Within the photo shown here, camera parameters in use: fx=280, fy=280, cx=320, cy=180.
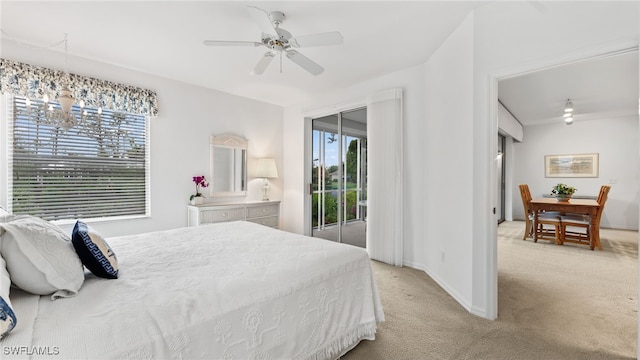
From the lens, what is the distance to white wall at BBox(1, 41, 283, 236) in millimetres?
3485

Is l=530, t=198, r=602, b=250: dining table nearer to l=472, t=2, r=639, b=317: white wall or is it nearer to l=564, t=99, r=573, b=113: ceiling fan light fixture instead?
l=564, t=99, r=573, b=113: ceiling fan light fixture

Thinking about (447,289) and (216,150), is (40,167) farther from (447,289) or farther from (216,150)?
(447,289)

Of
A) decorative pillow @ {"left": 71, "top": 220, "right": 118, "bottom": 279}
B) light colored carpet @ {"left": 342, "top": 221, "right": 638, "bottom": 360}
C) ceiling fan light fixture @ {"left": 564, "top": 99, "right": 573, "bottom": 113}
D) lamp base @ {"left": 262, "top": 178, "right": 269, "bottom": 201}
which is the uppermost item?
ceiling fan light fixture @ {"left": 564, "top": 99, "right": 573, "bottom": 113}

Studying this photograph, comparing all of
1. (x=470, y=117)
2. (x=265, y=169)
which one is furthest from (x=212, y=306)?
(x=265, y=169)

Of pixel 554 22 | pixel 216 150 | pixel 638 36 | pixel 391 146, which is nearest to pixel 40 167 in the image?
pixel 216 150

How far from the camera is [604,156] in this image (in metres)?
6.36

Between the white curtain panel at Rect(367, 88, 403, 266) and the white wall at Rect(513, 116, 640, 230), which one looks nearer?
the white curtain panel at Rect(367, 88, 403, 266)

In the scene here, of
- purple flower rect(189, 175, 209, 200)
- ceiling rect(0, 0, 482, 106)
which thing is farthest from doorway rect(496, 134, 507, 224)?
purple flower rect(189, 175, 209, 200)

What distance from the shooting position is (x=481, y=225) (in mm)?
2410

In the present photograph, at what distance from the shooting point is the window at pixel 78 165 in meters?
2.92

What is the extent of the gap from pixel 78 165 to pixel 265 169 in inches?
98.4

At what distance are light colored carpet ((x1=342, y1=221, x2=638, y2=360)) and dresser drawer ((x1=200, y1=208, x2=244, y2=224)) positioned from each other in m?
2.20

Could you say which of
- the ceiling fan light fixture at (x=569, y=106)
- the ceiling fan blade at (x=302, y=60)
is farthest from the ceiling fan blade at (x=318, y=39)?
the ceiling fan light fixture at (x=569, y=106)

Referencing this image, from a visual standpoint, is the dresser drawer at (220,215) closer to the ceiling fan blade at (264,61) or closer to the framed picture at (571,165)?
the ceiling fan blade at (264,61)
